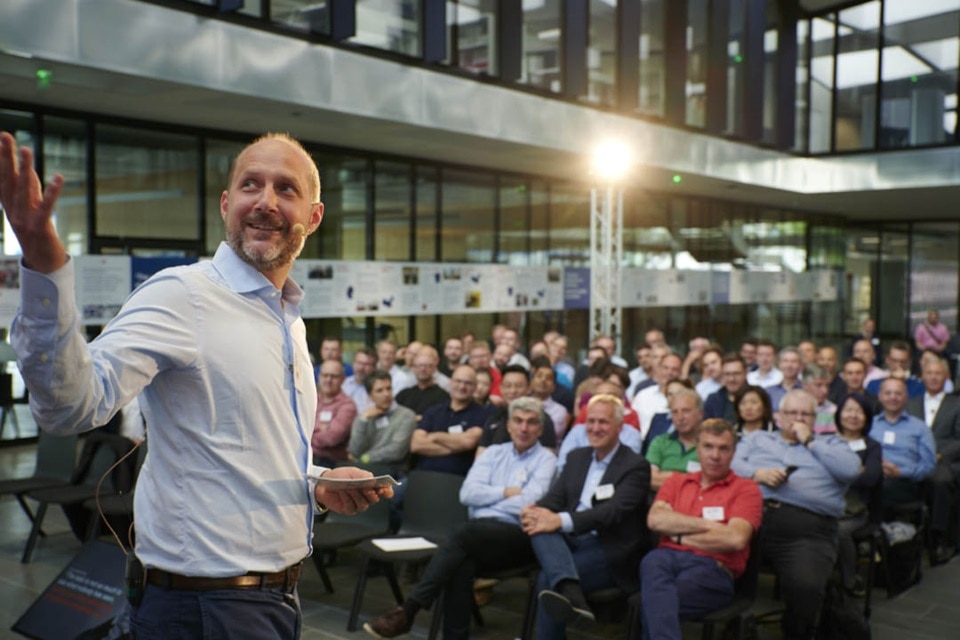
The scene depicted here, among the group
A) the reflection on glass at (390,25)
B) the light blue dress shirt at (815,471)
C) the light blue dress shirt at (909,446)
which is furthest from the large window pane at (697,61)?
the light blue dress shirt at (815,471)

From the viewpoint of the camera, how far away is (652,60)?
1473cm

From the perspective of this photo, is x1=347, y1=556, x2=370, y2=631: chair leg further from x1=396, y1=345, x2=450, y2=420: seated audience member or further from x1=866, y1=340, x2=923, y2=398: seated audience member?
x1=866, y1=340, x2=923, y2=398: seated audience member

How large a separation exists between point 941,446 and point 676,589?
381 centimetres

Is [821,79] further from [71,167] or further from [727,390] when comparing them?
[71,167]

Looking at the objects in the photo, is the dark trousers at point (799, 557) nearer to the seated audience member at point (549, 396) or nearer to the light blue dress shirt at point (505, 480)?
the light blue dress shirt at point (505, 480)

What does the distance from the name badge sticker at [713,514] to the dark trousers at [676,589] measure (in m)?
0.21

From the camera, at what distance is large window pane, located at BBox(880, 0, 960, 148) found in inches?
639

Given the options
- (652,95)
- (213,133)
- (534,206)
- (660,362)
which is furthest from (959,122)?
(213,133)

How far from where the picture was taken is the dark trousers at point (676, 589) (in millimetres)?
3709

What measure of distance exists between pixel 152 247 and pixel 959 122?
1400 cm

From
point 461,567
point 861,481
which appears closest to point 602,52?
point 861,481

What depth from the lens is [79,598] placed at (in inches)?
158

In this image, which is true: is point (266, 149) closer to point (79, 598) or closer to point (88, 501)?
point (79, 598)

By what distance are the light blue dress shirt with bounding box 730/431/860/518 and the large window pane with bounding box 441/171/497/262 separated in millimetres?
8189
